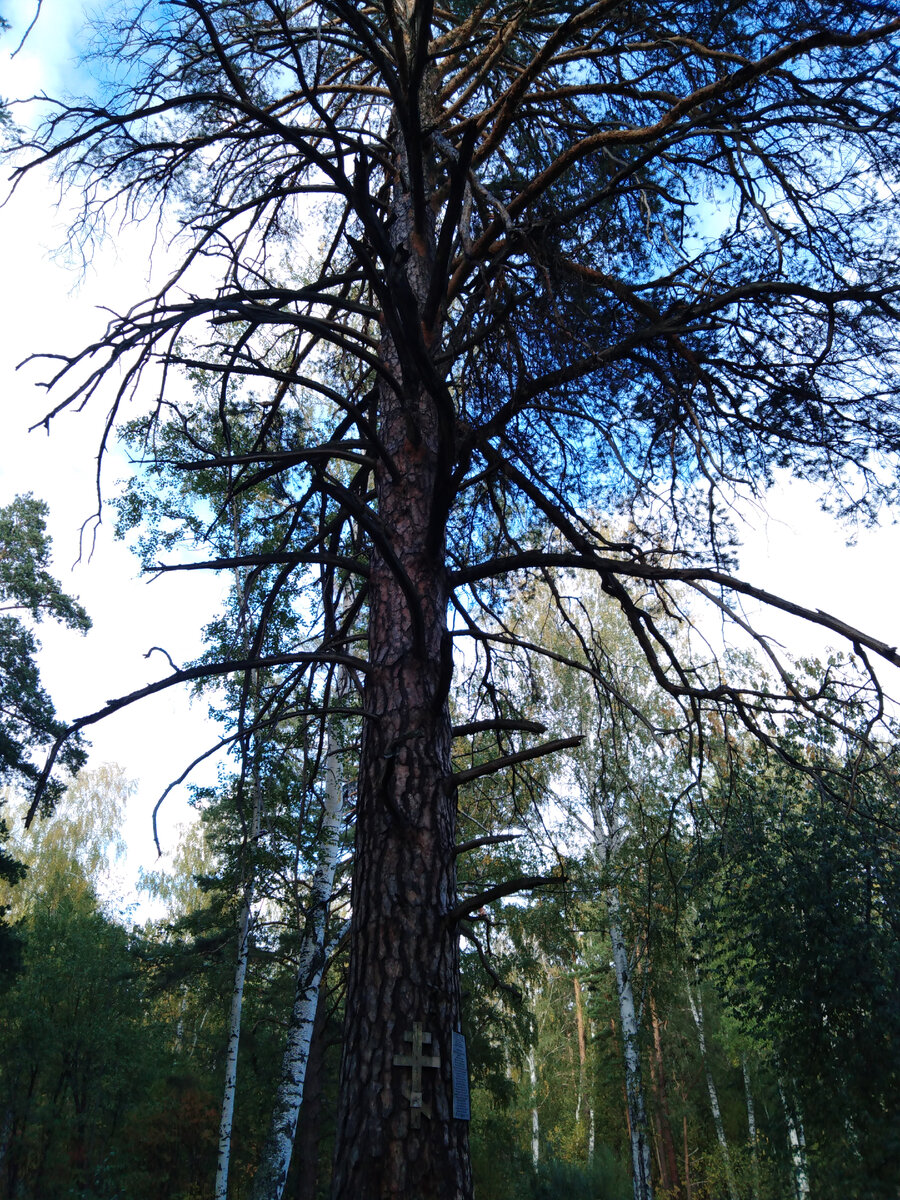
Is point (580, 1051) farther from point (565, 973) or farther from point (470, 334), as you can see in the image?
point (470, 334)

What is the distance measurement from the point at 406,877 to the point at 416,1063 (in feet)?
1.77

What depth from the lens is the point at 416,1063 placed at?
7.82ft

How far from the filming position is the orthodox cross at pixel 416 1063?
2.34m

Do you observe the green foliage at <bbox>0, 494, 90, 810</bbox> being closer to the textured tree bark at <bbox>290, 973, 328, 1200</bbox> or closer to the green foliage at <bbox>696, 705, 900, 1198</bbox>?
A: the textured tree bark at <bbox>290, 973, 328, 1200</bbox>

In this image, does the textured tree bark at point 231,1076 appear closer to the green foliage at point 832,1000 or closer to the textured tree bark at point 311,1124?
the textured tree bark at point 311,1124

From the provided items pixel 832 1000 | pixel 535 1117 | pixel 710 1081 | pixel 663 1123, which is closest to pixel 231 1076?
pixel 832 1000

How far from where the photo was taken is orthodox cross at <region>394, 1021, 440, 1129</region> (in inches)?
92.0

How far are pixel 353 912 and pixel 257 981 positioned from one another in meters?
12.9

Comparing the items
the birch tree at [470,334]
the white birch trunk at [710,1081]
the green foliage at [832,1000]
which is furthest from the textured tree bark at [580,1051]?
the birch tree at [470,334]

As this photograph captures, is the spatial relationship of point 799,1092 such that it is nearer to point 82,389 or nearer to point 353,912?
point 353,912

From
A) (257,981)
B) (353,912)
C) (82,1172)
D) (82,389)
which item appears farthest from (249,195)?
(82,1172)

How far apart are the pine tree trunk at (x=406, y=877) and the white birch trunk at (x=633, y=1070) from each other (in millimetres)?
10197

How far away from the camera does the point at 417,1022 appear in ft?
8.03

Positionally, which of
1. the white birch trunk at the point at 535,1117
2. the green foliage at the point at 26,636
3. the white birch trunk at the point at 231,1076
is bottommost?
the white birch trunk at the point at 535,1117
